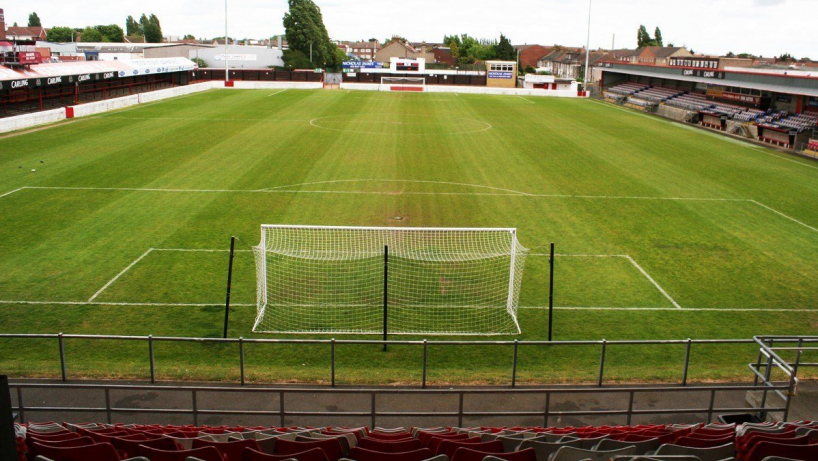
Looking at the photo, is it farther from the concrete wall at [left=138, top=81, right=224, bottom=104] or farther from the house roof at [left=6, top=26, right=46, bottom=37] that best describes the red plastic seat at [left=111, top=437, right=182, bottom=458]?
the house roof at [left=6, top=26, right=46, bottom=37]

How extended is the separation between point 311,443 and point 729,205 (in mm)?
26004

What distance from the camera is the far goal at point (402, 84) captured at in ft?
293

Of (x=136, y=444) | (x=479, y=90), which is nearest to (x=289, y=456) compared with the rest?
(x=136, y=444)

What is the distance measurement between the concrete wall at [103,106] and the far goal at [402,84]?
35.9m

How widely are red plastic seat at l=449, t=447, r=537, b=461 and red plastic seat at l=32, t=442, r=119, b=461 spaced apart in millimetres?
3764

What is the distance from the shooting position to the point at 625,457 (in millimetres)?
7375

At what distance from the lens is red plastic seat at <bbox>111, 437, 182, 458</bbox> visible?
7910mm

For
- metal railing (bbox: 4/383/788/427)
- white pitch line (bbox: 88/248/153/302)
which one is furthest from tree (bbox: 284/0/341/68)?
metal railing (bbox: 4/383/788/427)

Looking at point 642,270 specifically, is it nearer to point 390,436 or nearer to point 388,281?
point 388,281

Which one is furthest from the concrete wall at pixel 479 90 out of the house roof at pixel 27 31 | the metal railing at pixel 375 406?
the house roof at pixel 27 31

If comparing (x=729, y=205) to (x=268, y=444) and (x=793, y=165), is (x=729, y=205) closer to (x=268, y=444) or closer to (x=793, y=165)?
(x=793, y=165)

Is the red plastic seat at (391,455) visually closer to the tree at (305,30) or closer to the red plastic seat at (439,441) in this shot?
the red plastic seat at (439,441)

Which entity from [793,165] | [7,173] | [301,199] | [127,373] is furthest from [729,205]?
[7,173]

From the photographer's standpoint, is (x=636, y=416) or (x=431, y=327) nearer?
(x=636, y=416)
